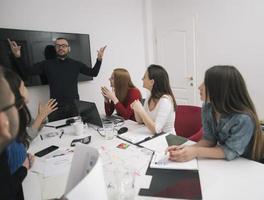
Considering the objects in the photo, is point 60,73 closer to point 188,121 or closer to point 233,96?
point 188,121

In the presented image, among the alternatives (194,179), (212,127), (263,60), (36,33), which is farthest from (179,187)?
(263,60)

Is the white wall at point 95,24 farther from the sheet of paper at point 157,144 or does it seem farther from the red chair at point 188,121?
the sheet of paper at point 157,144

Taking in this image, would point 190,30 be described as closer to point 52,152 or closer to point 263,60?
point 263,60

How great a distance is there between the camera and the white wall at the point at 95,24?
273 cm

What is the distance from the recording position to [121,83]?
98.9 inches

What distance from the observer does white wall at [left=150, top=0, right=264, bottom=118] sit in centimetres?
310

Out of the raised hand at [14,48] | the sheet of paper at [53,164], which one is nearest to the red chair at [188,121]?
the sheet of paper at [53,164]

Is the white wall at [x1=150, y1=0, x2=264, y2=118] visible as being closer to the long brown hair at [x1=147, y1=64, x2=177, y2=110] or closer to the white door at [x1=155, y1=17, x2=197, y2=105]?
the white door at [x1=155, y1=17, x2=197, y2=105]

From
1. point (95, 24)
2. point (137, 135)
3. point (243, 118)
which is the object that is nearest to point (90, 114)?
point (137, 135)

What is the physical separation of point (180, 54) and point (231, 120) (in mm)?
2845

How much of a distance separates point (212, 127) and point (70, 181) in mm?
1013

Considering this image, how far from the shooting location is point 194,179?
1091mm

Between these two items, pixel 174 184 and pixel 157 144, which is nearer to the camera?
pixel 174 184

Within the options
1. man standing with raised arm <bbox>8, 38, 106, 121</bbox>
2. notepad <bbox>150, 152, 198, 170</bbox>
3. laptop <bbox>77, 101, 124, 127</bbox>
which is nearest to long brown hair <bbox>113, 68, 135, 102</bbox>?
laptop <bbox>77, 101, 124, 127</bbox>
